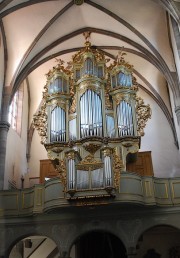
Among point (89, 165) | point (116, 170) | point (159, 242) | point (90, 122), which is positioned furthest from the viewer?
point (159, 242)

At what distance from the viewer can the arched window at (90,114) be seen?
15.9m

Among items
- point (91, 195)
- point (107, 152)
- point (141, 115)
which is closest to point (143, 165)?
point (141, 115)

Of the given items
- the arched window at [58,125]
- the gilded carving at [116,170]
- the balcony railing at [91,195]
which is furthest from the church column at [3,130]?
the gilded carving at [116,170]

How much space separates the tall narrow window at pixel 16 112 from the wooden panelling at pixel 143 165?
21.8 ft

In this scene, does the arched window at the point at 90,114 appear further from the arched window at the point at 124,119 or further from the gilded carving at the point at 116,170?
the gilded carving at the point at 116,170

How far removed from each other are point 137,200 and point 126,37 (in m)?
9.35

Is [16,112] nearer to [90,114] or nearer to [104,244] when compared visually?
[90,114]

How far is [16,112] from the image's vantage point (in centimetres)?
2091

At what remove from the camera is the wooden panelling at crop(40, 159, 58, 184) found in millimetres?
20250

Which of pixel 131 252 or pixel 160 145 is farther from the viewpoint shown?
pixel 160 145

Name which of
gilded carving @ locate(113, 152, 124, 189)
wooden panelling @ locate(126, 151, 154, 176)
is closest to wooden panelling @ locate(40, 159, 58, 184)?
wooden panelling @ locate(126, 151, 154, 176)

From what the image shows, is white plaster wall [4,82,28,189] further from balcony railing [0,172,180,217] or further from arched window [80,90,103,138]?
arched window [80,90,103,138]

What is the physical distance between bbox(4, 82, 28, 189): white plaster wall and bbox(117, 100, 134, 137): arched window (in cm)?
596

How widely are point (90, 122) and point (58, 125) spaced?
5.01 ft
